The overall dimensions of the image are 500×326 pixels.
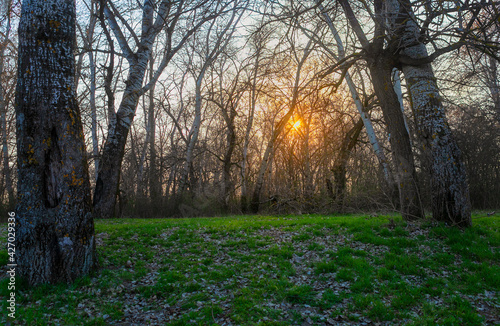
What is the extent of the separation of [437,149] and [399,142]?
0.99 m

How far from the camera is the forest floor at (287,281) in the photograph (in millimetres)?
4024

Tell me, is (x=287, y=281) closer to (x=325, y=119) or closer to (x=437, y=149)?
(x=437, y=149)

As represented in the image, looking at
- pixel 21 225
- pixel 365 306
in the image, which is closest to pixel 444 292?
pixel 365 306

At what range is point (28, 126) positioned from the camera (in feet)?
14.9

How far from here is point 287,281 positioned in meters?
4.92

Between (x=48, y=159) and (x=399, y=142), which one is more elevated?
(x=399, y=142)

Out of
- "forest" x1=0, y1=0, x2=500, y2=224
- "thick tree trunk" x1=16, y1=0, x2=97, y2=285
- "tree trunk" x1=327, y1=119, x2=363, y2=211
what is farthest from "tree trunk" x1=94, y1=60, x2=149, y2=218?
"tree trunk" x1=327, y1=119, x2=363, y2=211

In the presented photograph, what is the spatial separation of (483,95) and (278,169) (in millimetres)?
11693

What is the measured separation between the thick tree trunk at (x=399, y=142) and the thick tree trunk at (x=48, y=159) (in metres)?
6.75

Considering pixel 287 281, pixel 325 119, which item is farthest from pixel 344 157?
pixel 287 281

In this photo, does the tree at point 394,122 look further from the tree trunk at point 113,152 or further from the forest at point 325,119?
the tree trunk at point 113,152

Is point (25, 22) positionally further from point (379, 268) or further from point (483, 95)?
point (483, 95)

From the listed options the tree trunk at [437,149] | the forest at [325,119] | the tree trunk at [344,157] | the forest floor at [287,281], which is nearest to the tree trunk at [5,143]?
the forest at [325,119]

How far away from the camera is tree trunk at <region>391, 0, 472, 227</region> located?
6.53 meters
